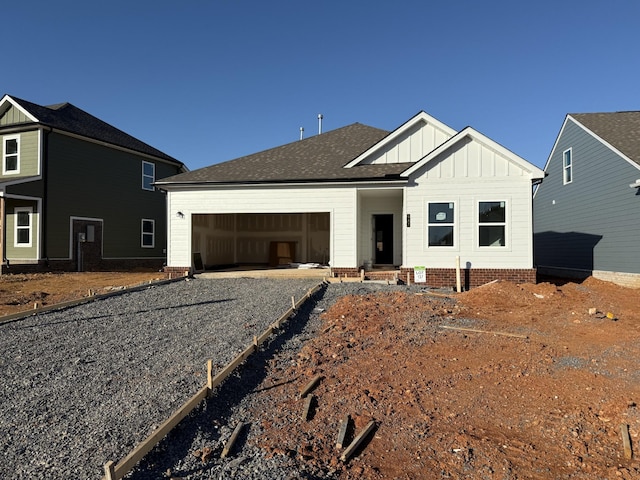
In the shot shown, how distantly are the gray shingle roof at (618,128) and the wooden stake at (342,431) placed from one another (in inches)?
577

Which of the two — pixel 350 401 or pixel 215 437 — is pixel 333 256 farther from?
pixel 215 437

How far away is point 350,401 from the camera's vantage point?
4.56m

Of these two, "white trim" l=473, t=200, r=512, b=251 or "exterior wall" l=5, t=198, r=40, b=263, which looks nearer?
"white trim" l=473, t=200, r=512, b=251

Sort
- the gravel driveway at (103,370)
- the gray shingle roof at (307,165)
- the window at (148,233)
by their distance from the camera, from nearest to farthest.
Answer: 1. the gravel driveway at (103,370)
2. the gray shingle roof at (307,165)
3. the window at (148,233)

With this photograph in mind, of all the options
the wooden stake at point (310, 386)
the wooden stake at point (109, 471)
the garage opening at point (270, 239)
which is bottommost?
the wooden stake at point (310, 386)

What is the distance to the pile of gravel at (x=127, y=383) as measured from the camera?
3312 millimetres

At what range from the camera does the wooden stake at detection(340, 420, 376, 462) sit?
138 inches

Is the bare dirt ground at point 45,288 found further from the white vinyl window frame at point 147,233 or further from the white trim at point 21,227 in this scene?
the white vinyl window frame at point 147,233

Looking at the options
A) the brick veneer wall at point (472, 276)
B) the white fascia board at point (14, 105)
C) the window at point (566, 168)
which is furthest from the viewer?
the window at point (566, 168)

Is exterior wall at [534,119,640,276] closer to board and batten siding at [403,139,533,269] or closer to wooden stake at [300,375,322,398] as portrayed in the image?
board and batten siding at [403,139,533,269]

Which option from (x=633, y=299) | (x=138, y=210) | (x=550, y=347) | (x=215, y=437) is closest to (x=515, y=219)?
(x=633, y=299)

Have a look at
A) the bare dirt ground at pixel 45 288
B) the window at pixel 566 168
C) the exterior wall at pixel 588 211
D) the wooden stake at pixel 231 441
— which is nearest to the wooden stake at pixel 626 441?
the wooden stake at pixel 231 441

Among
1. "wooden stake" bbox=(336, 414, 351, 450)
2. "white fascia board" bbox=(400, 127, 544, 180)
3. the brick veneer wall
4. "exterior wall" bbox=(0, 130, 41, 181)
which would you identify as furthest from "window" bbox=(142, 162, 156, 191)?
"wooden stake" bbox=(336, 414, 351, 450)

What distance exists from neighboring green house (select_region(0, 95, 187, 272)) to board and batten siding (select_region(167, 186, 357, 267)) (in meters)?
7.48
